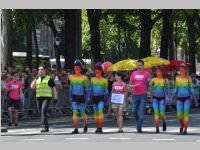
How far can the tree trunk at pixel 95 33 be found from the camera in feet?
140

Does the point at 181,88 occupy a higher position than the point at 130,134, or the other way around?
the point at 181,88

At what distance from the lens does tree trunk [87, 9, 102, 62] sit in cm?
4269

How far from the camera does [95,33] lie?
4297cm

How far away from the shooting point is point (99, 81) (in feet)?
62.7

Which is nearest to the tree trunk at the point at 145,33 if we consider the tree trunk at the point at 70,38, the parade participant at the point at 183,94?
the tree trunk at the point at 70,38

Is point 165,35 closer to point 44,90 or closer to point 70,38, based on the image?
point 70,38

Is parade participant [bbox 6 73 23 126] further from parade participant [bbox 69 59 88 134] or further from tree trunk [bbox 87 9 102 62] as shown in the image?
tree trunk [bbox 87 9 102 62]

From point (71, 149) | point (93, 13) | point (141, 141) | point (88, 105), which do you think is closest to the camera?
point (71, 149)

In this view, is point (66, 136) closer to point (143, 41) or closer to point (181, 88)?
point (181, 88)

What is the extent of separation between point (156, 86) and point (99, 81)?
59.5 inches

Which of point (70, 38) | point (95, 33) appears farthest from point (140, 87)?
point (95, 33)

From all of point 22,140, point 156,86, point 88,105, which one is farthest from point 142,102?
point 88,105

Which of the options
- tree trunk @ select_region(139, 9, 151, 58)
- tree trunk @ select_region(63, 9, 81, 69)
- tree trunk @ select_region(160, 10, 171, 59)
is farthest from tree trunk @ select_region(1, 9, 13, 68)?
tree trunk @ select_region(160, 10, 171, 59)

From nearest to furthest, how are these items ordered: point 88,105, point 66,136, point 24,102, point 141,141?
point 141,141 → point 66,136 → point 24,102 → point 88,105
